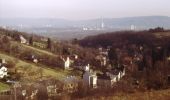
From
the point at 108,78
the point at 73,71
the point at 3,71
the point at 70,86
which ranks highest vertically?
the point at 70,86

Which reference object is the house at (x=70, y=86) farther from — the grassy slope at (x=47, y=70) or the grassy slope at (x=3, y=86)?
the grassy slope at (x=47, y=70)

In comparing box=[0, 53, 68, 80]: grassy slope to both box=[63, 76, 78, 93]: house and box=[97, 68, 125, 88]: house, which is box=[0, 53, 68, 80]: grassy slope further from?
box=[63, 76, 78, 93]: house

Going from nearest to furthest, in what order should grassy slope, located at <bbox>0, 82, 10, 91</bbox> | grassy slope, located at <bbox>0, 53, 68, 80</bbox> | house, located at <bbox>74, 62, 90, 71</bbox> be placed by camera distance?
1. grassy slope, located at <bbox>0, 82, 10, 91</bbox>
2. grassy slope, located at <bbox>0, 53, 68, 80</bbox>
3. house, located at <bbox>74, 62, 90, 71</bbox>

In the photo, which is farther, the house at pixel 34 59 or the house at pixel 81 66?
the house at pixel 81 66

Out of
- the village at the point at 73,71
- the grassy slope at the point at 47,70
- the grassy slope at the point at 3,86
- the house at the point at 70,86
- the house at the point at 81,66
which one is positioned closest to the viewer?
the house at the point at 70,86

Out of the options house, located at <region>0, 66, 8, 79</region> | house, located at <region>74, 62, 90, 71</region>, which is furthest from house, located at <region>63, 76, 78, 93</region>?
house, located at <region>74, 62, 90, 71</region>

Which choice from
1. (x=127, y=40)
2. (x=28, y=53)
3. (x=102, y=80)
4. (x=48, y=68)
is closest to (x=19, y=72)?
(x=48, y=68)

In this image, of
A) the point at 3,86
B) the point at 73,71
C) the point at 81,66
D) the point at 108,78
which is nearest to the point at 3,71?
the point at 3,86

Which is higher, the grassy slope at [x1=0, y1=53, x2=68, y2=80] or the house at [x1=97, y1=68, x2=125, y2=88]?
the grassy slope at [x1=0, y1=53, x2=68, y2=80]

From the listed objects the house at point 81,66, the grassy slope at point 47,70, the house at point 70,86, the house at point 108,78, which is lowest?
the house at point 81,66

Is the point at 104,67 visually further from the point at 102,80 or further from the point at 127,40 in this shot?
the point at 127,40

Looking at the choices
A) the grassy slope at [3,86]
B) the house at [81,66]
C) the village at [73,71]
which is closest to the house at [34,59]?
the village at [73,71]

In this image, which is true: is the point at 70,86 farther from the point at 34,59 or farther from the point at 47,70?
the point at 34,59

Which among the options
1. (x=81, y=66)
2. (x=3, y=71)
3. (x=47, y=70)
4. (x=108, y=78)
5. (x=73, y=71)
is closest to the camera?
(x=3, y=71)
